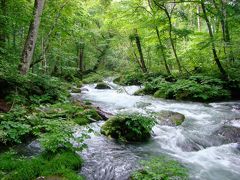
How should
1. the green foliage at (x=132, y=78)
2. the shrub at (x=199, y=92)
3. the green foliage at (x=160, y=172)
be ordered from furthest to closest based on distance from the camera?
the green foliage at (x=132, y=78) < the shrub at (x=199, y=92) < the green foliage at (x=160, y=172)

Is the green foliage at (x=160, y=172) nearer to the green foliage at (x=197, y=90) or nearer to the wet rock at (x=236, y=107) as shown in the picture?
the wet rock at (x=236, y=107)

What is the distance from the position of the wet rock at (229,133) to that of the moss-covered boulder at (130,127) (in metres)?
2.13

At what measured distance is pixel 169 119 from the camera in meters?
8.45

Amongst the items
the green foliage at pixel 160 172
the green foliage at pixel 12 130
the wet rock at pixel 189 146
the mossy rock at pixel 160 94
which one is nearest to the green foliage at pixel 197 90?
the mossy rock at pixel 160 94

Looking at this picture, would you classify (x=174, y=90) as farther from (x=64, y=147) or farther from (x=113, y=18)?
(x=64, y=147)

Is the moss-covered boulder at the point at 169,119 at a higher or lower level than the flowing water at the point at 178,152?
higher

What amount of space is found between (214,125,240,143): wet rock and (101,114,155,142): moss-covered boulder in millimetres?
2133

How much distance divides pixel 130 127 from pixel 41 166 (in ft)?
8.92

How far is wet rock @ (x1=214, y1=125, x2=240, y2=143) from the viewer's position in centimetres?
674

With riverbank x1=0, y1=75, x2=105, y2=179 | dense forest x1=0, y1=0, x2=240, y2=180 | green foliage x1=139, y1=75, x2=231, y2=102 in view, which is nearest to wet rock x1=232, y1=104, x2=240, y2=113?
dense forest x1=0, y1=0, x2=240, y2=180

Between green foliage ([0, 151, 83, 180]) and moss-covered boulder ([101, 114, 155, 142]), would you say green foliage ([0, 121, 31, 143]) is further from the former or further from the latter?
moss-covered boulder ([101, 114, 155, 142])

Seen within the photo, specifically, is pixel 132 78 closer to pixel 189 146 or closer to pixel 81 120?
pixel 81 120

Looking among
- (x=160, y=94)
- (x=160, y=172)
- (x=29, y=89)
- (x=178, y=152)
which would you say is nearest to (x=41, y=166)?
(x=160, y=172)

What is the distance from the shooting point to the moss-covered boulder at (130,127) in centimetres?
657
